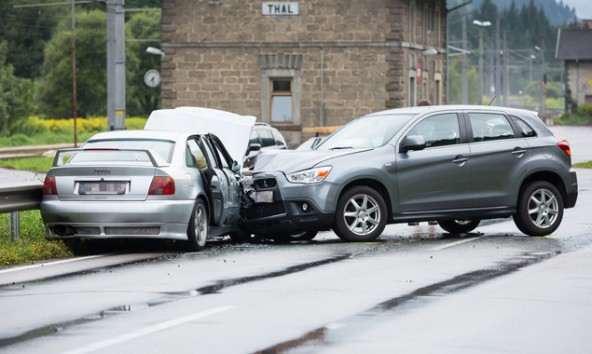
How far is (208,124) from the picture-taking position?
2241cm

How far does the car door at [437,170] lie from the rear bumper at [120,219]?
3093 mm

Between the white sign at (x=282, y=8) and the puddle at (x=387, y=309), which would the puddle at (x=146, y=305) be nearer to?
the puddle at (x=387, y=309)

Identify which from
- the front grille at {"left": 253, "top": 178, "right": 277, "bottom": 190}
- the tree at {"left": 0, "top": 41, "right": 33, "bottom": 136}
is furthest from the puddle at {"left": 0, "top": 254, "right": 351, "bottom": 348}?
the tree at {"left": 0, "top": 41, "right": 33, "bottom": 136}

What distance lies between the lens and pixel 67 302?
1155 centimetres

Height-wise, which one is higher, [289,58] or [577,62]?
[577,62]

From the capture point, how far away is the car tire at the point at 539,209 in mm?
18203

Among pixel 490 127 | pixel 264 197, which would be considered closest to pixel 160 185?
pixel 264 197

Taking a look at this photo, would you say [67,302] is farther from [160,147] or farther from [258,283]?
[160,147]

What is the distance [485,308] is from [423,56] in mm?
45468

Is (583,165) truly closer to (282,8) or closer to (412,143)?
(282,8)

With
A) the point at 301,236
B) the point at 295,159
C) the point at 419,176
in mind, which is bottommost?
the point at 301,236

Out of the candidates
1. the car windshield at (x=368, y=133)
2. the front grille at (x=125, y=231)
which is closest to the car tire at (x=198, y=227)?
the front grille at (x=125, y=231)

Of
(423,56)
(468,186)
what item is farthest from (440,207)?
(423,56)

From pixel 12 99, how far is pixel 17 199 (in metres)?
60.9
